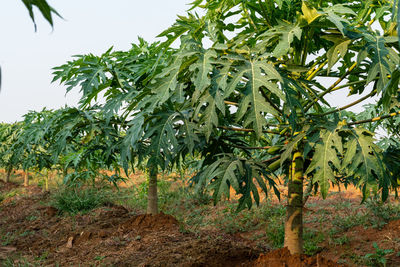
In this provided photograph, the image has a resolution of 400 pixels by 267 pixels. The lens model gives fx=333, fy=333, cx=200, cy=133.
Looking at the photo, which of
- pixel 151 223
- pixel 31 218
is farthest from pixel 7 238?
pixel 151 223

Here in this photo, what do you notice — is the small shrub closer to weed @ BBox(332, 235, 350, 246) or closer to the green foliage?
weed @ BBox(332, 235, 350, 246)

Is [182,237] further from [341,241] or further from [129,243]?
[341,241]

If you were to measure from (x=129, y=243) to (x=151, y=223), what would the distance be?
71 centimetres

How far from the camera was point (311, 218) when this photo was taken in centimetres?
682

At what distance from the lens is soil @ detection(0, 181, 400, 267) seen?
3.33 m

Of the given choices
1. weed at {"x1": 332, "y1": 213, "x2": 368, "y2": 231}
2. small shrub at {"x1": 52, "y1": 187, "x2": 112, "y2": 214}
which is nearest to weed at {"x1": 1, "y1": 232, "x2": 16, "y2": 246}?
small shrub at {"x1": 52, "y1": 187, "x2": 112, "y2": 214}

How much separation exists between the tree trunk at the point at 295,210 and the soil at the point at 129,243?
0.37ft

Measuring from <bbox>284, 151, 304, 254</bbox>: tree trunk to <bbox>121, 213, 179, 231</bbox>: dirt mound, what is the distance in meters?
2.39

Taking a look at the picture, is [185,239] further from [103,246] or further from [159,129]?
[159,129]

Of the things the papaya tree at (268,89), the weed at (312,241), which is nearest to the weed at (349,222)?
the weed at (312,241)

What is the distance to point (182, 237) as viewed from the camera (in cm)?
433

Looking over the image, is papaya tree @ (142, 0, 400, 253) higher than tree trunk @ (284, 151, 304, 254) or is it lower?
higher

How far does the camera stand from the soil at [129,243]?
333 cm

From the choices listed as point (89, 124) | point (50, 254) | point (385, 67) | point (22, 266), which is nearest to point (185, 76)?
point (385, 67)
